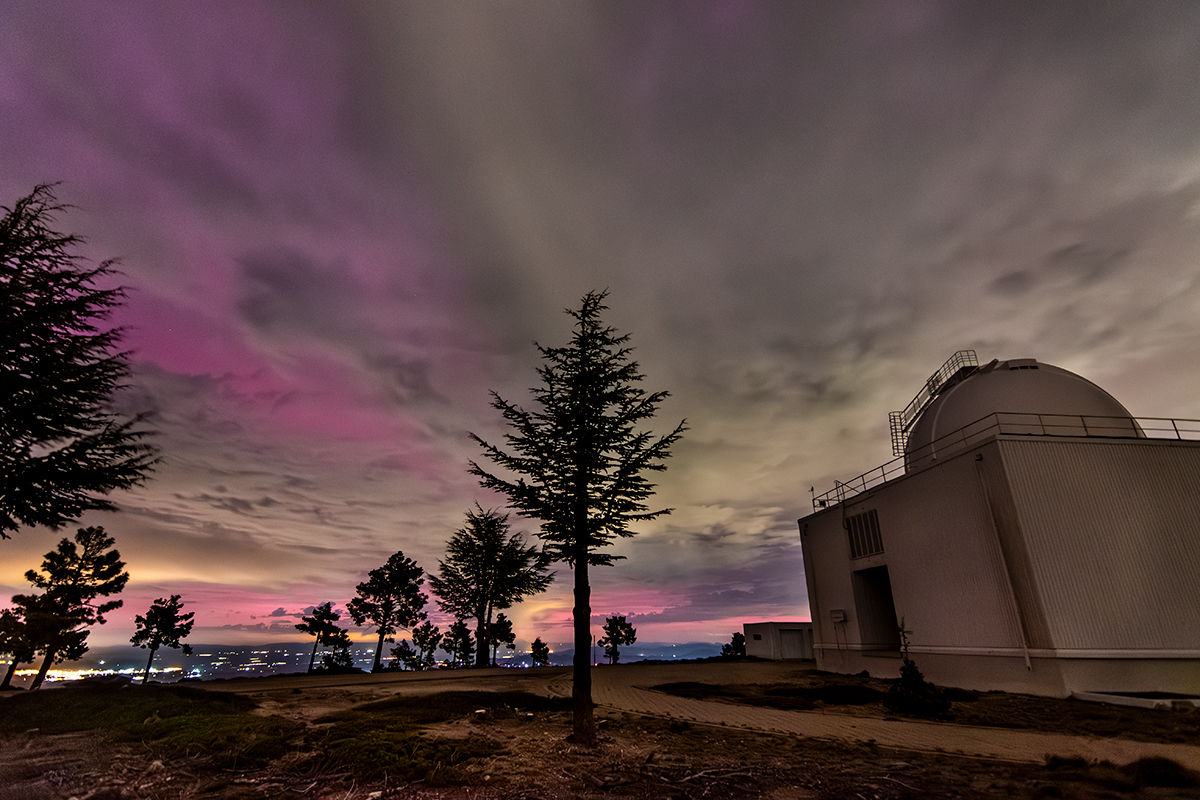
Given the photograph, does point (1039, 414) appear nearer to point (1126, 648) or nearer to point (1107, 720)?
point (1126, 648)

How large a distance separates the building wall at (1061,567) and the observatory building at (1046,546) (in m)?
0.04

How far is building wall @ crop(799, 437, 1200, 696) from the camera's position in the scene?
57.0 ft

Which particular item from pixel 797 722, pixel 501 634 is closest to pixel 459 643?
pixel 501 634

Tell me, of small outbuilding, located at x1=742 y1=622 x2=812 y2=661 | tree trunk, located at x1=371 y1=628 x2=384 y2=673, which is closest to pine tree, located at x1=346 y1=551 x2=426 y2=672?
tree trunk, located at x1=371 y1=628 x2=384 y2=673

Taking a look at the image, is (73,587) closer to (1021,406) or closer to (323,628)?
(323,628)

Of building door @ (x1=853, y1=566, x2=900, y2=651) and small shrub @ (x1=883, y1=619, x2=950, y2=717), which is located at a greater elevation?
building door @ (x1=853, y1=566, x2=900, y2=651)

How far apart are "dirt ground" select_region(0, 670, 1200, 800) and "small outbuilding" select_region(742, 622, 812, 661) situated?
37837mm

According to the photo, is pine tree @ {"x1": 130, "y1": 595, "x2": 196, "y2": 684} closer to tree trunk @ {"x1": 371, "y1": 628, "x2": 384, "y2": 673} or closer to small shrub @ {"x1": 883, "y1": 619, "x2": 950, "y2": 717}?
tree trunk @ {"x1": 371, "y1": 628, "x2": 384, "y2": 673}

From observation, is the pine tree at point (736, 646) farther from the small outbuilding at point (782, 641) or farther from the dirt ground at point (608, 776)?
the dirt ground at point (608, 776)

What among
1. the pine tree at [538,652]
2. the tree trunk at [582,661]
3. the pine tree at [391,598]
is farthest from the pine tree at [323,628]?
the tree trunk at [582,661]

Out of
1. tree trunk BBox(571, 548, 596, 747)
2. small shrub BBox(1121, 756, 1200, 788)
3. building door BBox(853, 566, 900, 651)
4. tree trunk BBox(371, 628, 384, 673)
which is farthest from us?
tree trunk BBox(371, 628, 384, 673)

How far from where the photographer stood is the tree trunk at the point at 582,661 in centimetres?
1134

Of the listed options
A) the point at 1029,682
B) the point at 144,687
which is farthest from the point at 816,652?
the point at 144,687

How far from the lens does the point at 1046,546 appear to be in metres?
18.6
